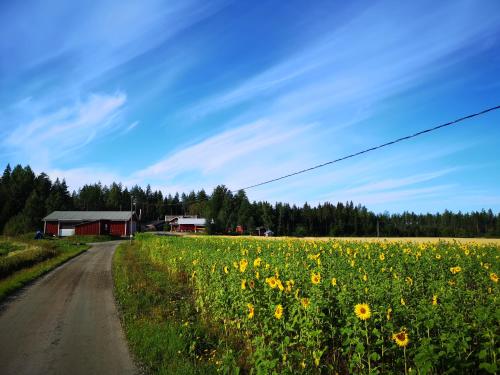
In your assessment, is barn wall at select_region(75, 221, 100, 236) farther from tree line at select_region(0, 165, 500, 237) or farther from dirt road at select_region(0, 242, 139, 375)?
dirt road at select_region(0, 242, 139, 375)

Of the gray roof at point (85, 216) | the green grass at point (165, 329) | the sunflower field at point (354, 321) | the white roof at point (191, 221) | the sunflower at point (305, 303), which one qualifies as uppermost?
the gray roof at point (85, 216)

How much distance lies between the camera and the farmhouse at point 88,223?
64500 mm

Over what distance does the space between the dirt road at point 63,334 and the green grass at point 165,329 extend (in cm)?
30

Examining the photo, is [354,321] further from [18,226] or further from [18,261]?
[18,226]

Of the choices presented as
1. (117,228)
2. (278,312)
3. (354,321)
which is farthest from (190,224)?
(354,321)

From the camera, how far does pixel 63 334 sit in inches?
303

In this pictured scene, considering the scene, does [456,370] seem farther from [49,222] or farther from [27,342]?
[49,222]

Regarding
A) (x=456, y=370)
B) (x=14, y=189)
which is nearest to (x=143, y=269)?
(x=456, y=370)

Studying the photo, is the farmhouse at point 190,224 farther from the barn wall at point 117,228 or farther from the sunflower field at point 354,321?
the sunflower field at point 354,321

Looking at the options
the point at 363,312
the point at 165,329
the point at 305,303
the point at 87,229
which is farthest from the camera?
the point at 87,229

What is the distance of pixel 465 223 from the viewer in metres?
151

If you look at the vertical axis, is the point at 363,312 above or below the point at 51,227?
below

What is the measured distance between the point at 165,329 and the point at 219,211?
10084 centimetres

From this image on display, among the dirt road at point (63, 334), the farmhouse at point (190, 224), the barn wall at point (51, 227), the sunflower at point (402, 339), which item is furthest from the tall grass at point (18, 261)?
the farmhouse at point (190, 224)
